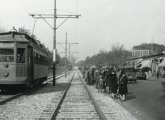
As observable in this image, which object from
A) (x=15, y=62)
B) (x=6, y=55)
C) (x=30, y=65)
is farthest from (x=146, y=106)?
(x=6, y=55)

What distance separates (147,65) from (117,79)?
178 feet

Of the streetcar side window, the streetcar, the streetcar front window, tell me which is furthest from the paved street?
the streetcar front window

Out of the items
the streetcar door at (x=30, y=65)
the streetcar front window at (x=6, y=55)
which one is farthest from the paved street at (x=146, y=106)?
the streetcar front window at (x=6, y=55)

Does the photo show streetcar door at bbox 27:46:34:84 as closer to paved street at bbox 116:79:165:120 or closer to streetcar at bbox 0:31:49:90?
streetcar at bbox 0:31:49:90

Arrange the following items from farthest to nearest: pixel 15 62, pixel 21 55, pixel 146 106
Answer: pixel 21 55, pixel 15 62, pixel 146 106

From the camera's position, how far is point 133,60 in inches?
3570

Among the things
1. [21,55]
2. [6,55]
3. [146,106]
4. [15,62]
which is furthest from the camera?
[21,55]

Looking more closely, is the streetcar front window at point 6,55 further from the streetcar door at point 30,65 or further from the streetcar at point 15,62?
the streetcar door at point 30,65

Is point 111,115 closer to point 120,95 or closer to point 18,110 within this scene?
point 18,110

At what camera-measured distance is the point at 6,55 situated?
1884cm

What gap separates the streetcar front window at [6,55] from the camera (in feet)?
61.7

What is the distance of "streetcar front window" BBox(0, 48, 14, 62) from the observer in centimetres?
1880

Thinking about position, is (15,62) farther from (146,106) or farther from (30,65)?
(146,106)

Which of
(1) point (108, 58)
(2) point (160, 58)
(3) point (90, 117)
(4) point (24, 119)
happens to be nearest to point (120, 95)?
(3) point (90, 117)
